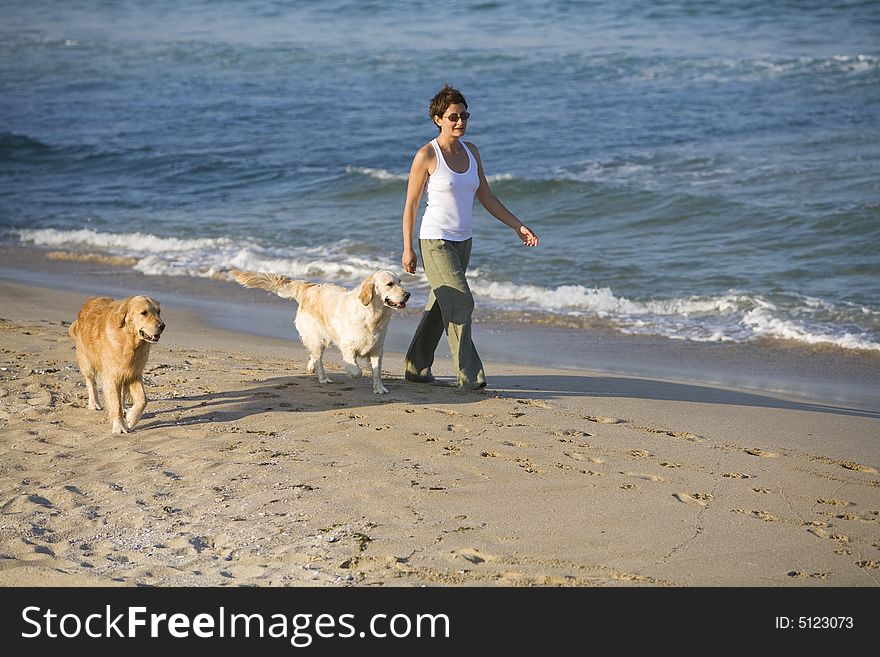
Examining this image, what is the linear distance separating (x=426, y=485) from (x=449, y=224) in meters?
2.24

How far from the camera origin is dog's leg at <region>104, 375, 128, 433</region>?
21.2 ft

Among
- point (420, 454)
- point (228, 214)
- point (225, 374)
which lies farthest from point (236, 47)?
point (420, 454)

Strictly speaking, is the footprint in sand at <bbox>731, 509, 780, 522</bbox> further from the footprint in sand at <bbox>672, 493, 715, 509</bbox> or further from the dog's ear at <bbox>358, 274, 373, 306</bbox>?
the dog's ear at <bbox>358, 274, 373, 306</bbox>

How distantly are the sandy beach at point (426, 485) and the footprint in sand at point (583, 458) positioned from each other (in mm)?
16

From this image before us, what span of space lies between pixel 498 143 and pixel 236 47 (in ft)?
50.6

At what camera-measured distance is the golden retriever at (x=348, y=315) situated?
23.2 feet

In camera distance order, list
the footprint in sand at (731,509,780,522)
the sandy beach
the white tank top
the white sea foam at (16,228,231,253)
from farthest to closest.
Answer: the white sea foam at (16,228,231,253), the white tank top, the footprint in sand at (731,509,780,522), the sandy beach

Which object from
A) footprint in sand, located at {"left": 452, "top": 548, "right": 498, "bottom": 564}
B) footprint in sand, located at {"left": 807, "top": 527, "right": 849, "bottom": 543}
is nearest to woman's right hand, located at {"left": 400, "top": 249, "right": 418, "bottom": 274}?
footprint in sand, located at {"left": 452, "top": 548, "right": 498, "bottom": 564}

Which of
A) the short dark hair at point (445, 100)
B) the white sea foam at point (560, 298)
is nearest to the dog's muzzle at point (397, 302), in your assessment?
the short dark hair at point (445, 100)

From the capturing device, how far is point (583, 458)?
604cm

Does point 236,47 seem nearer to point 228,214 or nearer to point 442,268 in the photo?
point 228,214

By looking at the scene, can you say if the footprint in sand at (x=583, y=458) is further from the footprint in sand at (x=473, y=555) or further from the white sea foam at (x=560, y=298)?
the white sea foam at (x=560, y=298)

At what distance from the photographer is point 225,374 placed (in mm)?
7898

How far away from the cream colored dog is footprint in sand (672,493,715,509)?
317 cm
